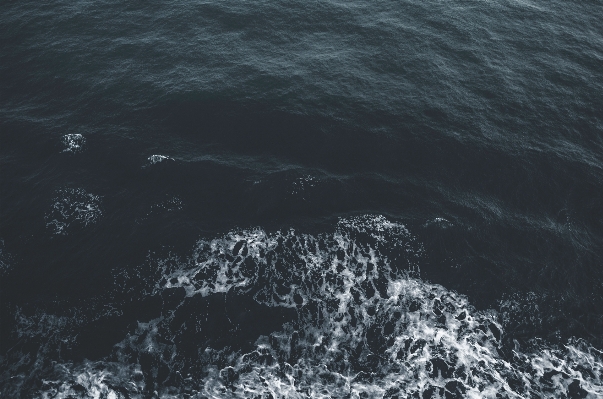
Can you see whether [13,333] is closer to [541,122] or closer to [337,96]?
[337,96]

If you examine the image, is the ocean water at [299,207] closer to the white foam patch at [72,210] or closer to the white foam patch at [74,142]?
the white foam patch at [72,210]

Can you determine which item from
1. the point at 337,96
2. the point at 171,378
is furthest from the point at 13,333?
the point at 337,96

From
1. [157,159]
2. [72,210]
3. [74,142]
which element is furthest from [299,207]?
[74,142]

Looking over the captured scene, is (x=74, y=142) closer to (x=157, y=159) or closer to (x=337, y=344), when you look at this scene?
(x=157, y=159)

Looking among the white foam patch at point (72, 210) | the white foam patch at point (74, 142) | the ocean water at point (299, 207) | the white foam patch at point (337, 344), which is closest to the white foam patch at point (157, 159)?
the ocean water at point (299, 207)

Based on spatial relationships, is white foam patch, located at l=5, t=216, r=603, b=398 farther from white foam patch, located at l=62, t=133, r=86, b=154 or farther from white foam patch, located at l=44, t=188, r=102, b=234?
white foam patch, located at l=62, t=133, r=86, b=154
